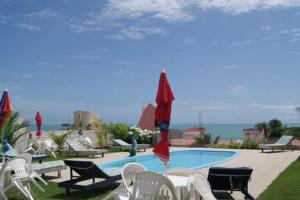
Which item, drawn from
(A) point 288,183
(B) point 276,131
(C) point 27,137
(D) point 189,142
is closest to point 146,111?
(D) point 189,142

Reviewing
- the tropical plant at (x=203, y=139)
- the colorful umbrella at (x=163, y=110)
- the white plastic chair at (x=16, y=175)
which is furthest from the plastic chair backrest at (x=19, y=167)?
the tropical plant at (x=203, y=139)

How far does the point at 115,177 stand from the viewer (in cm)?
829

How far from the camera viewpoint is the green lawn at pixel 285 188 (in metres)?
7.49

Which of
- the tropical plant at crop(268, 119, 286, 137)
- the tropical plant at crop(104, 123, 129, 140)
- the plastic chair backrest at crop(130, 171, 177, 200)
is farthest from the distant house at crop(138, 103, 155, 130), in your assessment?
the plastic chair backrest at crop(130, 171, 177, 200)

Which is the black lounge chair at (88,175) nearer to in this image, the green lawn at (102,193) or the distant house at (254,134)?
the green lawn at (102,193)

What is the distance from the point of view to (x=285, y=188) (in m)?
8.34

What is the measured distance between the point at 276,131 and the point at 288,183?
15.7 m

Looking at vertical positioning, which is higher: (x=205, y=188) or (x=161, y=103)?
(x=161, y=103)

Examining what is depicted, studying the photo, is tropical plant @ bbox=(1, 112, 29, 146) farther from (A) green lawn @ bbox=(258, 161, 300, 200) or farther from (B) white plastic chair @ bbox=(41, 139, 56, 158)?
(A) green lawn @ bbox=(258, 161, 300, 200)

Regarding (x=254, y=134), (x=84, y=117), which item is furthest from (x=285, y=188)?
(x=84, y=117)

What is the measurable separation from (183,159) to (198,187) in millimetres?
12232

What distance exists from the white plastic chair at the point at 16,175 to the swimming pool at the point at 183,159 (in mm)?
6272

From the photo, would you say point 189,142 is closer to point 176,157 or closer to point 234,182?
point 176,157

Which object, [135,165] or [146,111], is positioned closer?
[135,165]
